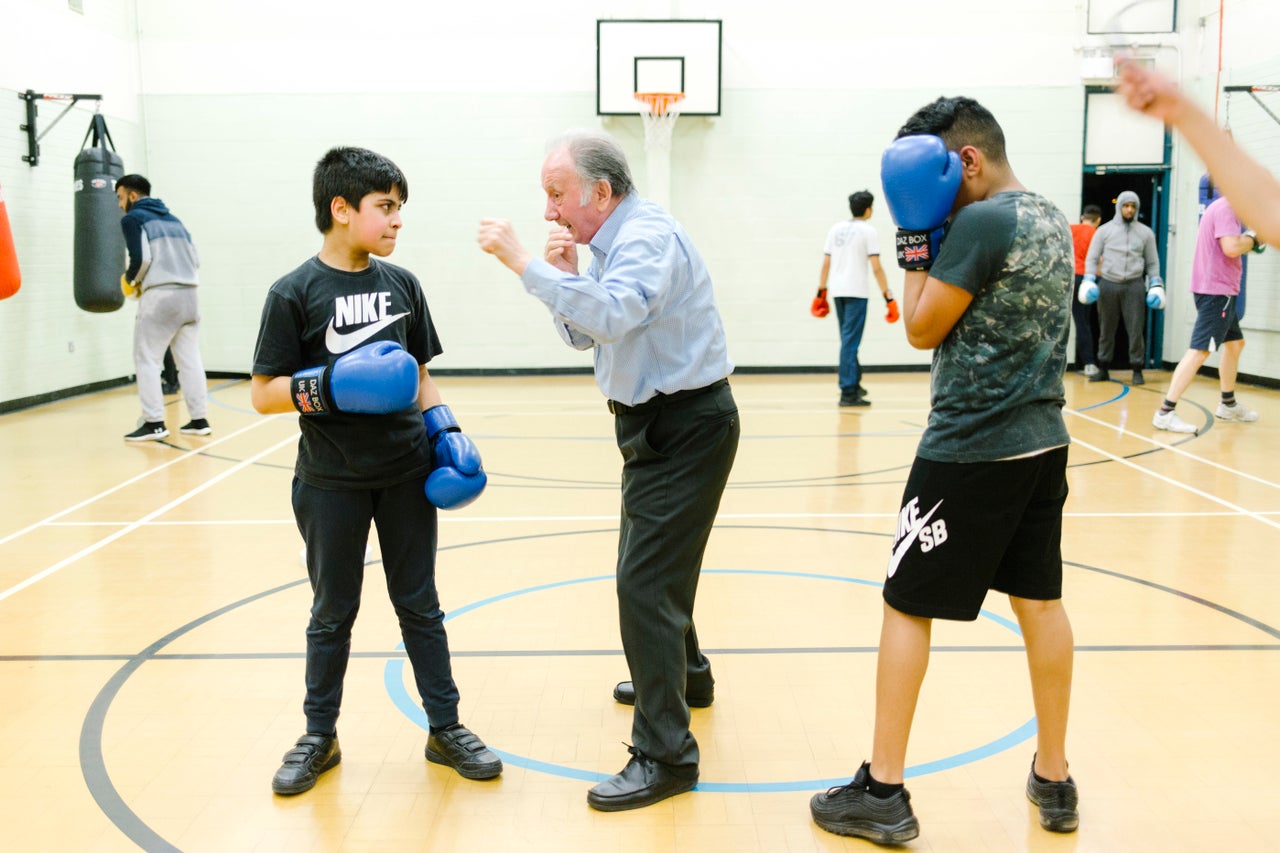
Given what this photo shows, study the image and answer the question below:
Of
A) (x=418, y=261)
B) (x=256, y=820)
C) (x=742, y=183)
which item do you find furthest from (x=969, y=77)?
(x=256, y=820)

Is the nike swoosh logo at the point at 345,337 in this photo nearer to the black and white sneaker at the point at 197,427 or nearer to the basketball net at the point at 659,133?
the black and white sneaker at the point at 197,427

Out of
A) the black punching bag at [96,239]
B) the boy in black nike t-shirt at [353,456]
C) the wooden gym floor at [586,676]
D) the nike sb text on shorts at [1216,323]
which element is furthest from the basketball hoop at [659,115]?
the boy in black nike t-shirt at [353,456]

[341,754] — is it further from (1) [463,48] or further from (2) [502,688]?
(1) [463,48]

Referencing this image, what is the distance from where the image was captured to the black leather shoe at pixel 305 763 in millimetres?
2607

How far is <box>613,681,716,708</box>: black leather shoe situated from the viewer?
3.12 m

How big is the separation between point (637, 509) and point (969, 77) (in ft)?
34.0

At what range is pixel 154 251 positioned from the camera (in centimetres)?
746

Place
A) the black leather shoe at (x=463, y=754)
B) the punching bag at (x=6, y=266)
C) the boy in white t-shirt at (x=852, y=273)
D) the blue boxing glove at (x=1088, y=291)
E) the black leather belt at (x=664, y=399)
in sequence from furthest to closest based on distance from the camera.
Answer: the blue boxing glove at (x=1088, y=291) < the boy in white t-shirt at (x=852, y=273) < the punching bag at (x=6, y=266) < the black leather shoe at (x=463, y=754) < the black leather belt at (x=664, y=399)

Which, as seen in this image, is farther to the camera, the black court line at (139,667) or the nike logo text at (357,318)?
the nike logo text at (357,318)

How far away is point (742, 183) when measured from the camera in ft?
38.6

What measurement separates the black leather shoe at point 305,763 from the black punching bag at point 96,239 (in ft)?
24.4

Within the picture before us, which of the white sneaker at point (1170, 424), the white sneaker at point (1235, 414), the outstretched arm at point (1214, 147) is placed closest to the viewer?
the outstretched arm at point (1214, 147)

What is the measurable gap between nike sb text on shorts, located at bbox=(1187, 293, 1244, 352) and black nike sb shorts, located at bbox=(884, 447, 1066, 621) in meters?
6.18

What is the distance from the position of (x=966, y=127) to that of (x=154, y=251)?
256 inches
